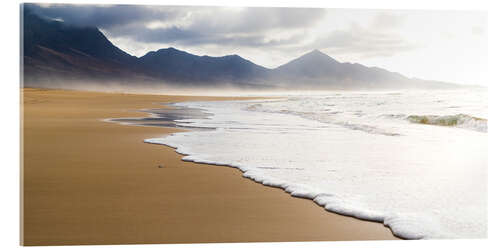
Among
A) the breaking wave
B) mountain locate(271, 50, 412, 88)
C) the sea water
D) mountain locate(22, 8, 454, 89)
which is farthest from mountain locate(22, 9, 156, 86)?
the breaking wave

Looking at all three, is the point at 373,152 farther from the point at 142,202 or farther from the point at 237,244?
the point at 142,202

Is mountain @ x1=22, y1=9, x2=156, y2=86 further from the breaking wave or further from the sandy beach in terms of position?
the breaking wave

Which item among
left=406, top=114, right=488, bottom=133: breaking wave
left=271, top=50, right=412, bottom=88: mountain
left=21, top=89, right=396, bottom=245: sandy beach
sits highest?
left=271, top=50, right=412, bottom=88: mountain

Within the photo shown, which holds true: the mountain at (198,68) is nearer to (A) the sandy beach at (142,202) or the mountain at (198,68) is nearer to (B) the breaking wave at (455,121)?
(A) the sandy beach at (142,202)

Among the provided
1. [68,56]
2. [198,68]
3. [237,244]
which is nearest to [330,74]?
[198,68]

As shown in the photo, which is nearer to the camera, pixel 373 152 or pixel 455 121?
pixel 373 152

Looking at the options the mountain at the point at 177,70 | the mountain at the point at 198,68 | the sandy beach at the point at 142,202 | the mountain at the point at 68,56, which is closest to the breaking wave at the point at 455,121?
the mountain at the point at 177,70

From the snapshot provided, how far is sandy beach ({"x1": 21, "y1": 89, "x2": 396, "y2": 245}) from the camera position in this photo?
3480mm

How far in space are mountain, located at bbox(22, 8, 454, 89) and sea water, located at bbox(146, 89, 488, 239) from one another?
0.80ft

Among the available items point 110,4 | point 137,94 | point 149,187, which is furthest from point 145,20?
point 149,187

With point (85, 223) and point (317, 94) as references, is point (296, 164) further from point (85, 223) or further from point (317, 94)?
point (85, 223)

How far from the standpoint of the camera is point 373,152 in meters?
4.92

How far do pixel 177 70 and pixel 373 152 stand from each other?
82.0 inches
